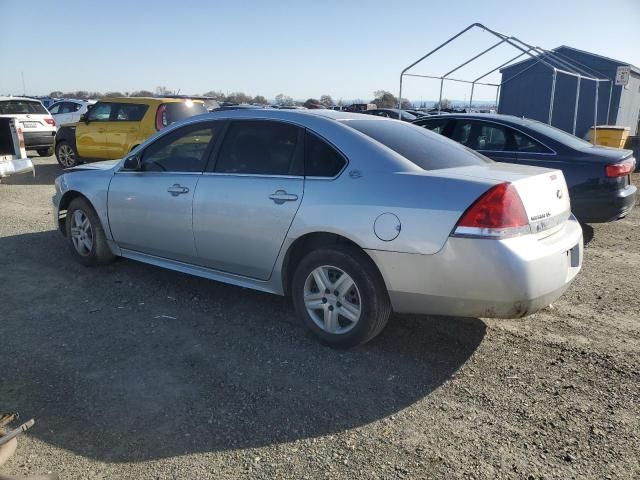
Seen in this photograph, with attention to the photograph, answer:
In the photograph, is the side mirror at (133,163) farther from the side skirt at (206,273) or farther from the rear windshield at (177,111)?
the rear windshield at (177,111)

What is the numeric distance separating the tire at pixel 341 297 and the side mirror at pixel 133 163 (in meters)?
1.96

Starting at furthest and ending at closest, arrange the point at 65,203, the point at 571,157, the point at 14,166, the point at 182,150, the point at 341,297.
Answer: the point at 14,166 < the point at 571,157 < the point at 65,203 < the point at 182,150 < the point at 341,297

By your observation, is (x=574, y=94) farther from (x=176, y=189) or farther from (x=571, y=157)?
(x=176, y=189)

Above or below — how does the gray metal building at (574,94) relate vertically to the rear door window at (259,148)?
above

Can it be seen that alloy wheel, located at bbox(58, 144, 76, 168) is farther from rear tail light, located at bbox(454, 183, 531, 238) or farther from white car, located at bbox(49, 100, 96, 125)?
rear tail light, located at bbox(454, 183, 531, 238)

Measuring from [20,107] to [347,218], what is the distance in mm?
12739

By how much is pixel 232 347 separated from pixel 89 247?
234 centimetres

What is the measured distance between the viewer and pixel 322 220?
3416 millimetres

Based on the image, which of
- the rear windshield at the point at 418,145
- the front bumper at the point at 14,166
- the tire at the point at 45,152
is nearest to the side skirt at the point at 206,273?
the rear windshield at the point at 418,145

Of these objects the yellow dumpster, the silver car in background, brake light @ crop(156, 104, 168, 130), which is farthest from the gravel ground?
the yellow dumpster

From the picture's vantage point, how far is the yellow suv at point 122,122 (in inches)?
413

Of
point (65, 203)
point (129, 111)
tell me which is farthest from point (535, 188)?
point (129, 111)

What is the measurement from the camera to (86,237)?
203 inches

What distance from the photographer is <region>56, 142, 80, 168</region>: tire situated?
12414mm
